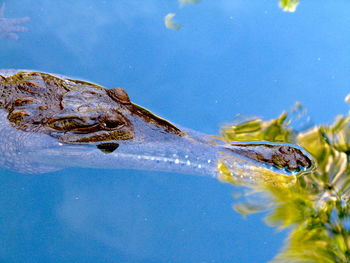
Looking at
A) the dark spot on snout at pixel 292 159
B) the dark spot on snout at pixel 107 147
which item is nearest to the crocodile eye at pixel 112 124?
the dark spot on snout at pixel 107 147

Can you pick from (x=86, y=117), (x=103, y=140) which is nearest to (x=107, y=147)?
(x=103, y=140)

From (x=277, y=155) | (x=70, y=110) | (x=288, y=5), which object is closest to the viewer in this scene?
(x=277, y=155)

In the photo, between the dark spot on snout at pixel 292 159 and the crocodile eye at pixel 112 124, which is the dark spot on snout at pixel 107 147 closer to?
the crocodile eye at pixel 112 124

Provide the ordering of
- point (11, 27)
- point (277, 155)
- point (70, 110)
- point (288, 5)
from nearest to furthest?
point (277, 155)
point (70, 110)
point (11, 27)
point (288, 5)

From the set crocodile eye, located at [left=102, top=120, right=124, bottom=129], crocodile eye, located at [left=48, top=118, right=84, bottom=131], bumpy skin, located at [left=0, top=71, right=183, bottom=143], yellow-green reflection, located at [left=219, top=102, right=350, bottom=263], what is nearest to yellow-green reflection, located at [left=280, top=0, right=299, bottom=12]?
yellow-green reflection, located at [left=219, top=102, right=350, bottom=263]

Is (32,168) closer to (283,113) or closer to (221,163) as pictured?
(221,163)

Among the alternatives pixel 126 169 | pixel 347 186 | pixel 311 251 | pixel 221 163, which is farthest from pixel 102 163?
pixel 347 186

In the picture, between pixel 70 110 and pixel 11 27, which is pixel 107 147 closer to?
pixel 70 110

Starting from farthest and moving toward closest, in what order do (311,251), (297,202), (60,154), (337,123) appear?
(337,123)
(60,154)
(297,202)
(311,251)

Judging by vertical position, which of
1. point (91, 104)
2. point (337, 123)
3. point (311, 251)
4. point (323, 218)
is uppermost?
point (337, 123)
